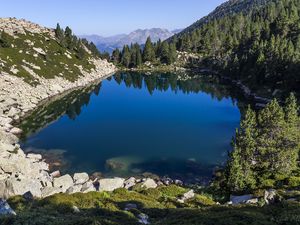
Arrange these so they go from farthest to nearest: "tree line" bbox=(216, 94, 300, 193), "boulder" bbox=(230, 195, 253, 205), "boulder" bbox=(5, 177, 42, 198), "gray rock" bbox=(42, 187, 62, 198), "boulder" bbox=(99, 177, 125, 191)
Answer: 1. "tree line" bbox=(216, 94, 300, 193)
2. "boulder" bbox=(99, 177, 125, 191)
3. "gray rock" bbox=(42, 187, 62, 198)
4. "boulder" bbox=(230, 195, 253, 205)
5. "boulder" bbox=(5, 177, 42, 198)

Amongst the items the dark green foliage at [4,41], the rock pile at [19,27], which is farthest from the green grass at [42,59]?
the rock pile at [19,27]

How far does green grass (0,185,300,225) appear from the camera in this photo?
809 inches

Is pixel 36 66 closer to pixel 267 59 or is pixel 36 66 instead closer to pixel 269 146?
pixel 267 59

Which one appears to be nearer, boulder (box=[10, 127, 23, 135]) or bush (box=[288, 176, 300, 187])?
bush (box=[288, 176, 300, 187])

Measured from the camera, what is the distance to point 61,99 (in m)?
107

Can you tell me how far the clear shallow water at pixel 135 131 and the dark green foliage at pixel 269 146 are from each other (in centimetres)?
935

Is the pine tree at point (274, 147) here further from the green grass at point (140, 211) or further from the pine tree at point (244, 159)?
the green grass at point (140, 211)

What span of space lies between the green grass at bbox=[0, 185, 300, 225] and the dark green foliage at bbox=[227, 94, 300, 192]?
33.5ft

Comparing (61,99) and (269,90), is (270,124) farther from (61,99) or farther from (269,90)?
(61,99)

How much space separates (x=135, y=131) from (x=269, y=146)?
117 ft

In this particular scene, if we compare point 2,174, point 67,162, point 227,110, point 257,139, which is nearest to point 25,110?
point 67,162

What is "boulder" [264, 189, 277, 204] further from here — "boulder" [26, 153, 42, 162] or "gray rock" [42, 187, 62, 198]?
"boulder" [26, 153, 42, 162]

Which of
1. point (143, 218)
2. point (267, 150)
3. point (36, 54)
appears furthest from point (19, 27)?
point (143, 218)

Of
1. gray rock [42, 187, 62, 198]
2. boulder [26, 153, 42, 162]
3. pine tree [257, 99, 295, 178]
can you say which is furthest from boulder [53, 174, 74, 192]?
pine tree [257, 99, 295, 178]
